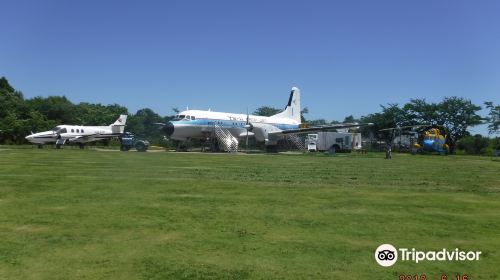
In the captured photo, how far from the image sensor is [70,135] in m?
48.4

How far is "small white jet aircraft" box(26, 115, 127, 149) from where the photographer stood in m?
46.7

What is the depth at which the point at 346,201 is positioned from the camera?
10016 millimetres

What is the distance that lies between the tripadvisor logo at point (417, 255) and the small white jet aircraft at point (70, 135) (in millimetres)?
46258

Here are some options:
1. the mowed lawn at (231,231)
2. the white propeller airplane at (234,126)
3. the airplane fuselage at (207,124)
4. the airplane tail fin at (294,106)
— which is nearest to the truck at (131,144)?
the white propeller airplane at (234,126)

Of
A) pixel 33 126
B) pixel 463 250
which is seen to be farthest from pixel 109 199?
pixel 33 126

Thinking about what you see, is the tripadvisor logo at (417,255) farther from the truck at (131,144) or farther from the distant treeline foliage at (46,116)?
the distant treeline foliage at (46,116)

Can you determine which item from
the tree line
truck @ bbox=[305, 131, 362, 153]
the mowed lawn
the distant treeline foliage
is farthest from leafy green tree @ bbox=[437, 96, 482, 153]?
the mowed lawn

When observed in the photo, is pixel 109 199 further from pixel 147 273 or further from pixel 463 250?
pixel 463 250

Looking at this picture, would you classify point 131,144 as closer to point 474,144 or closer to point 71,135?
point 71,135

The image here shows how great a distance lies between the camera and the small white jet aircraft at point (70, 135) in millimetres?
46688

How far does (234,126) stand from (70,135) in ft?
60.1

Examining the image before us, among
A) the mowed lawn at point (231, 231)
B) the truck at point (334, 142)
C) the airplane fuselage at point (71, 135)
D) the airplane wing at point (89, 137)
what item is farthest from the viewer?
the truck at point (334, 142)

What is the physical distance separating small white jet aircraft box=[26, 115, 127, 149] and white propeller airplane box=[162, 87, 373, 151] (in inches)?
465

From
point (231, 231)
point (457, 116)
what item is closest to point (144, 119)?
point (457, 116)
